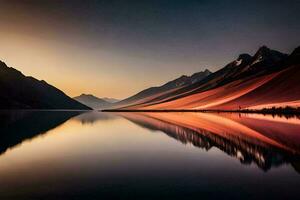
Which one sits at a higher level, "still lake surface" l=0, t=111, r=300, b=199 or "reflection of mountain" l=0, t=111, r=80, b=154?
"reflection of mountain" l=0, t=111, r=80, b=154

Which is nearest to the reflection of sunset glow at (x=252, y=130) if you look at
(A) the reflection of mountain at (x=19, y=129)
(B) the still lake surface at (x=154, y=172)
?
(B) the still lake surface at (x=154, y=172)

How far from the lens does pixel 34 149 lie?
93.4 feet

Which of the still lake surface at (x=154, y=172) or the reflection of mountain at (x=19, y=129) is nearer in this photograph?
the still lake surface at (x=154, y=172)

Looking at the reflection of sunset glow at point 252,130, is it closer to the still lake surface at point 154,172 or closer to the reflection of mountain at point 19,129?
the still lake surface at point 154,172

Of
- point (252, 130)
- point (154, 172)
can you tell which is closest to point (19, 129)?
point (252, 130)

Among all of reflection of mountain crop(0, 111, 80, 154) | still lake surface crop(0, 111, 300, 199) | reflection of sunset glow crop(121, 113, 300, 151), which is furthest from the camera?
reflection of mountain crop(0, 111, 80, 154)

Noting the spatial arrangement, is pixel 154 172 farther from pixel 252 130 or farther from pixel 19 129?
pixel 19 129

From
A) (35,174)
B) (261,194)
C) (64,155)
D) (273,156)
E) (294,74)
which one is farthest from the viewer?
(294,74)

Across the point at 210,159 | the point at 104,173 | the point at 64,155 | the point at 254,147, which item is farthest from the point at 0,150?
the point at 254,147

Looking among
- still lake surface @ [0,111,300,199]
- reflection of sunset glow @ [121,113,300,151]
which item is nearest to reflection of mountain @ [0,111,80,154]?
still lake surface @ [0,111,300,199]

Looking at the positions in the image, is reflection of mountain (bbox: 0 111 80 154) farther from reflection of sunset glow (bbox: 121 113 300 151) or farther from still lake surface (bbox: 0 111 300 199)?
reflection of sunset glow (bbox: 121 113 300 151)

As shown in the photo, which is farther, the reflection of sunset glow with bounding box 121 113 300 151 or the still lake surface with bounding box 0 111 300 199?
the reflection of sunset glow with bounding box 121 113 300 151

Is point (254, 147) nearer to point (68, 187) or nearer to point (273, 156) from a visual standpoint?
point (273, 156)

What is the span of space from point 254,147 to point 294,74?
567 feet
